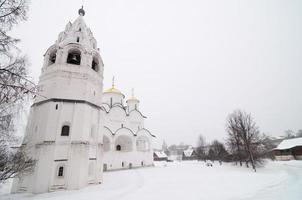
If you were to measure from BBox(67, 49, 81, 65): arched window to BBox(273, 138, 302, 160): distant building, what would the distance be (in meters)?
51.0

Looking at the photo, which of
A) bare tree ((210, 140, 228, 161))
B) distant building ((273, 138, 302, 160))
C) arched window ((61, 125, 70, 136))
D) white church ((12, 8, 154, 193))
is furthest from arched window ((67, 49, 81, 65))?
distant building ((273, 138, 302, 160))

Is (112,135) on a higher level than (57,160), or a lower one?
higher

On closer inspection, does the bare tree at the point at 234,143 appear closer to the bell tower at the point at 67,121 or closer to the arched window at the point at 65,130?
the bell tower at the point at 67,121

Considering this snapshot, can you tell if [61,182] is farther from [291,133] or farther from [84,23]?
[291,133]

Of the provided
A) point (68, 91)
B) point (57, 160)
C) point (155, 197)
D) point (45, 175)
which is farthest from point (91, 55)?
point (155, 197)

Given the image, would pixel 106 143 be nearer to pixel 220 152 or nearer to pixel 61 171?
pixel 61 171

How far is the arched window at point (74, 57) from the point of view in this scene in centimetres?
1589

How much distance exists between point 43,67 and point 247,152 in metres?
29.2

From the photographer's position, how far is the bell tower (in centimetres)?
1228

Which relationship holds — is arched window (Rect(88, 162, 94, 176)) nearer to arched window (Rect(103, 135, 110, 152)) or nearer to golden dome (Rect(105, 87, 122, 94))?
arched window (Rect(103, 135, 110, 152))

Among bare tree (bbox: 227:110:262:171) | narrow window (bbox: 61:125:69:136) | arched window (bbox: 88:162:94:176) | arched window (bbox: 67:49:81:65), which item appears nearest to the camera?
narrow window (bbox: 61:125:69:136)

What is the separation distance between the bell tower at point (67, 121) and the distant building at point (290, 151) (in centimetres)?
4755

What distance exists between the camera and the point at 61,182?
12.3 m

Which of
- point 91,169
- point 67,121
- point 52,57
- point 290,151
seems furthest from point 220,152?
point 52,57
